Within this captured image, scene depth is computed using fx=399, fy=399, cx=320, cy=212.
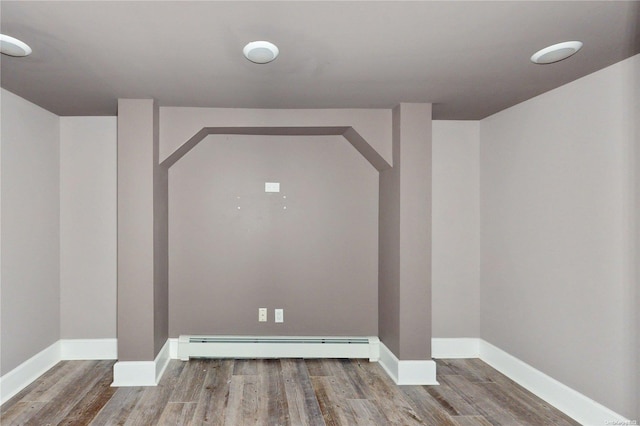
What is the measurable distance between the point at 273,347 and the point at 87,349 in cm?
169

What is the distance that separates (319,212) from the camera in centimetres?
376

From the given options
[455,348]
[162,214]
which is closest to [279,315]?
[162,214]

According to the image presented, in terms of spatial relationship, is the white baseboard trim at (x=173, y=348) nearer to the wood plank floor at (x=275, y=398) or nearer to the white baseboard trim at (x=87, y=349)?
the wood plank floor at (x=275, y=398)

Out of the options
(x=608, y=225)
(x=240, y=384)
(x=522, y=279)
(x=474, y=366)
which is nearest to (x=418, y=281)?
(x=522, y=279)

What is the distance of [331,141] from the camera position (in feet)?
12.3

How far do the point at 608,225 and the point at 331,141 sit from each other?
2.24 meters

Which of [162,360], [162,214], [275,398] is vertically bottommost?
[275,398]

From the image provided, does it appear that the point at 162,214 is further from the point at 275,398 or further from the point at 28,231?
the point at 275,398

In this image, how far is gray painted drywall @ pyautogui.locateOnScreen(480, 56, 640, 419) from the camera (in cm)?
229

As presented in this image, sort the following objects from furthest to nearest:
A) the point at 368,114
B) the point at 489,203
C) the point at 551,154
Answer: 1. the point at 489,203
2. the point at 368,114
3. the point at 551,154

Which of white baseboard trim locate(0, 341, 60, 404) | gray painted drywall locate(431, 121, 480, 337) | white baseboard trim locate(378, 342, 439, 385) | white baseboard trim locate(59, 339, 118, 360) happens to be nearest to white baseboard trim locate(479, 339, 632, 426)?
gray painted drywall locate(431, 121, 480, 337)

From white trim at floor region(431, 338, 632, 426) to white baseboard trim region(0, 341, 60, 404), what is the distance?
3381 millimetres

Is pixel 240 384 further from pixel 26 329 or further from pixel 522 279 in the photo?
pixel 522 279

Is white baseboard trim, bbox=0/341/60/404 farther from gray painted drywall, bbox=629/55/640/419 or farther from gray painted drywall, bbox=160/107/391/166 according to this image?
gray painted drywall, bbox=629/55/640/419
